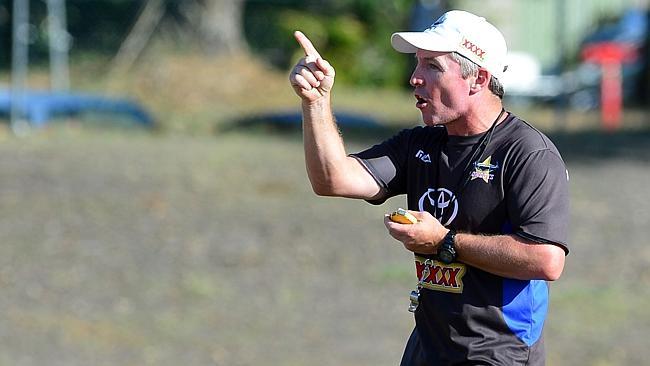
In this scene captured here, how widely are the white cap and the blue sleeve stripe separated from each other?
76cm

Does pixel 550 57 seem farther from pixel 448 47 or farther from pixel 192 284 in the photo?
pixel 448 47

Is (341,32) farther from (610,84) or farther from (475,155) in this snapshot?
(475,155)

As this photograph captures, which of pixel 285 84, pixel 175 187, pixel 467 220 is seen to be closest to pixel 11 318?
pixel 175 187

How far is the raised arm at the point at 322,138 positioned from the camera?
14.4ft

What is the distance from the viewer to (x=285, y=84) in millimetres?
21984

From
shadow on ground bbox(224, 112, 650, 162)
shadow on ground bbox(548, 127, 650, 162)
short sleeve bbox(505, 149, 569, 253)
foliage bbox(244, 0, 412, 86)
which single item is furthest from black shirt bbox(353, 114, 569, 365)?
foliage bbox(244, 0, 412, 86)

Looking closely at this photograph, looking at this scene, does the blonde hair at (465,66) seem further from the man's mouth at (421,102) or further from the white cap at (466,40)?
the man's mouth at (421,102)

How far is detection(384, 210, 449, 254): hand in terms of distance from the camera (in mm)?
4141

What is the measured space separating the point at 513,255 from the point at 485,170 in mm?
339

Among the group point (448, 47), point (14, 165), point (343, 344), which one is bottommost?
point (343, 344)

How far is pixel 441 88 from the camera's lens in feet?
14.2

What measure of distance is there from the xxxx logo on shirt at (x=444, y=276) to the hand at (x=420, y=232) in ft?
0.54

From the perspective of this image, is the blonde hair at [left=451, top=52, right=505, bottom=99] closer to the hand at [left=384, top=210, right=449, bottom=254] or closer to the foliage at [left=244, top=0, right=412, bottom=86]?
the hand at [left=384, top=210, right=449, bottom=254]

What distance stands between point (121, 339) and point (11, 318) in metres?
0.90
